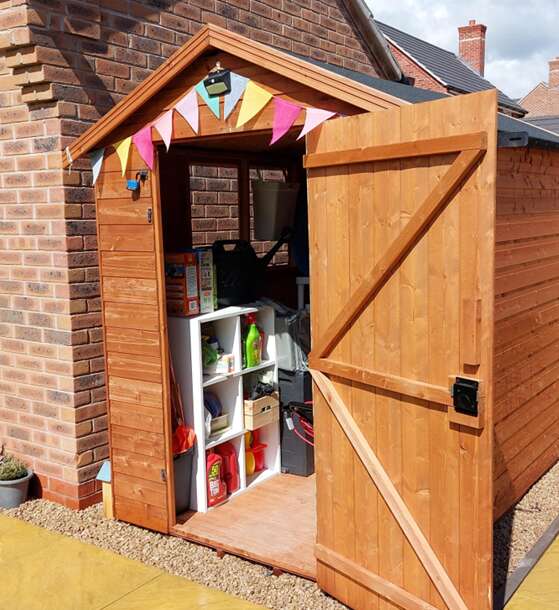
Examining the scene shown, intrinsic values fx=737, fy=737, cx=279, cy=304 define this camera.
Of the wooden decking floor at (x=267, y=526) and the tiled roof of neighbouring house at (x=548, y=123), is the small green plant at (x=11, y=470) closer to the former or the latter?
the wooden decking floor at (x=267, y=526)

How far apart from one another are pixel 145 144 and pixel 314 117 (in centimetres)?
134

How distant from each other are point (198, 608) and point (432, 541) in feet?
4.86

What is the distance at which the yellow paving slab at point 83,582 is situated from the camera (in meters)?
4.34

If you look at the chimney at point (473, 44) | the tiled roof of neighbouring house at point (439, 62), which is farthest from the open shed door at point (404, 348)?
the chimney at point (473, 44)

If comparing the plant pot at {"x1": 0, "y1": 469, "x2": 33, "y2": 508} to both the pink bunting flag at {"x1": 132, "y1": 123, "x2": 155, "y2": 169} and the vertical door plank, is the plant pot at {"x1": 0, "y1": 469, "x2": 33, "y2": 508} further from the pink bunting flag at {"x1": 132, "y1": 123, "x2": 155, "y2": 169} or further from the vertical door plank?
the vertical door plank

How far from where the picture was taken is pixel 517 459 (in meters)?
5.55

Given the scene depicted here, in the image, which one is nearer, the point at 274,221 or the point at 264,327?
the point at 264,327

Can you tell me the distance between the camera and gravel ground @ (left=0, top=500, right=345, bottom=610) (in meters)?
4.30

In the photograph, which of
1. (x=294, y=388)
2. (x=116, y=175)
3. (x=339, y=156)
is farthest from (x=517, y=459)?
(x=116, y=175)

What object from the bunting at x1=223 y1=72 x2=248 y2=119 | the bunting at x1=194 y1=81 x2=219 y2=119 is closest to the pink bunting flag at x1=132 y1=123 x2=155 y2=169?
the bunting at x1=194 y1=81 x2=219 y2=119

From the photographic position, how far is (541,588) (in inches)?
171

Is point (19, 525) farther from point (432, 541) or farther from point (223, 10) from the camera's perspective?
point (223, 10)

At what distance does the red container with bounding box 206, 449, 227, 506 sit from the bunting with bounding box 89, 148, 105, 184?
217cm

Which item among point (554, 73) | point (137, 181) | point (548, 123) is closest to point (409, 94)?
point (137, 181)
